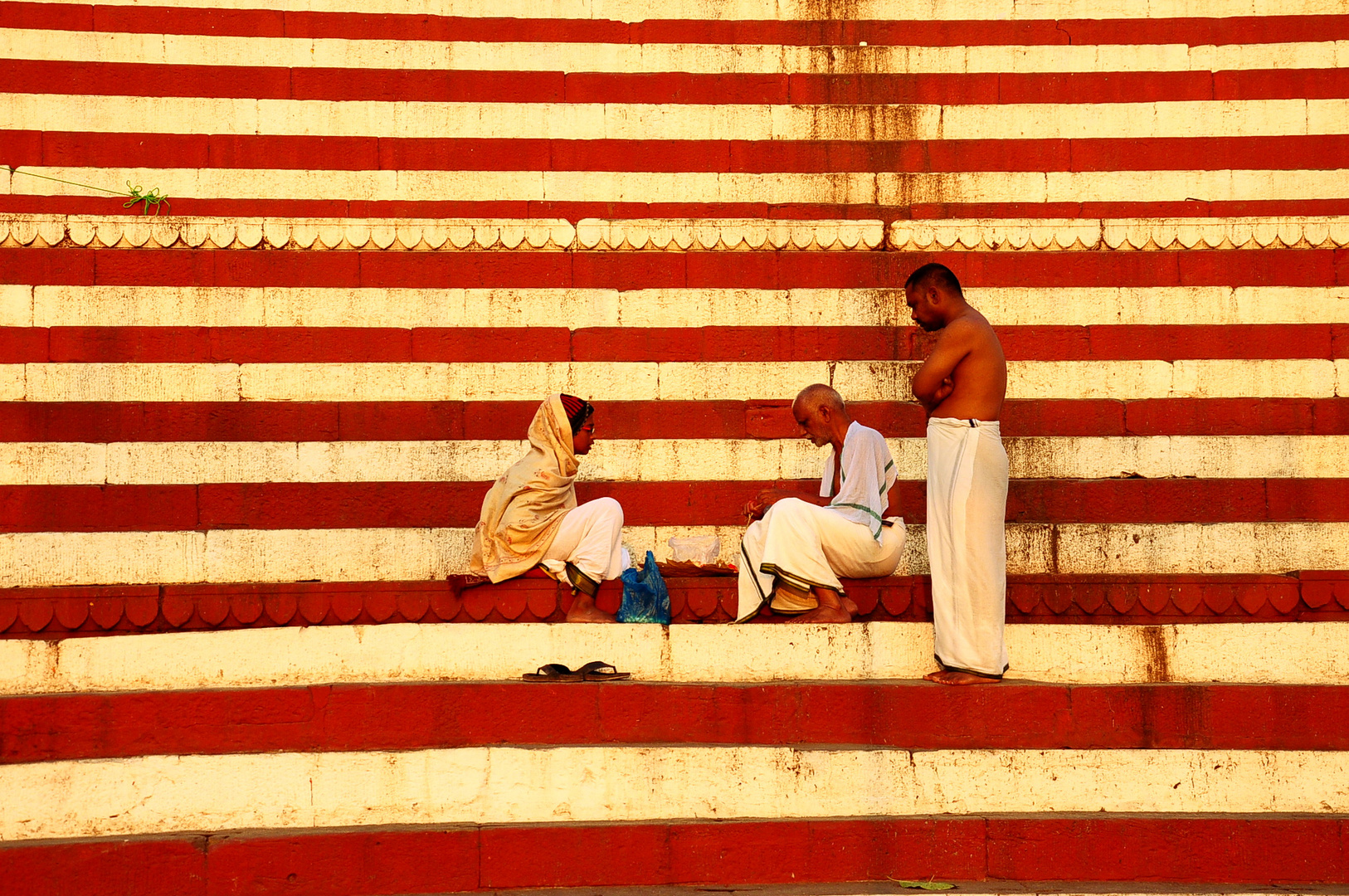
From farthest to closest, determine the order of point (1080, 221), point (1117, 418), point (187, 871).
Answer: point (1080, 221) < point (1117, 418) < point (187, 871)

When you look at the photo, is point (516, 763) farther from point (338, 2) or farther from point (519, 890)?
point (338, 2)

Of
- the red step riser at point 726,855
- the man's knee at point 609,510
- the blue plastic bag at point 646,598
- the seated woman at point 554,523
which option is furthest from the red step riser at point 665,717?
the man's knee at point 609,510

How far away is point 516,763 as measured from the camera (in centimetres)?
552

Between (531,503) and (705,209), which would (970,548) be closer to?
(531,503)

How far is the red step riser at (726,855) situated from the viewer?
5.19m

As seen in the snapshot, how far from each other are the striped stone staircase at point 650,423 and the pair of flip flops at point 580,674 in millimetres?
116

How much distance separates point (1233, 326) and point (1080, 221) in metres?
1.11

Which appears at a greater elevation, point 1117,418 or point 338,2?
point 338,2

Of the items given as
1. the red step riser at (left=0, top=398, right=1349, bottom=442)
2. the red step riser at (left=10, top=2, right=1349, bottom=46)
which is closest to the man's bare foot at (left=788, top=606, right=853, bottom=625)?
the red step riser at (left=0, top=398, right=1349, bottom=442)

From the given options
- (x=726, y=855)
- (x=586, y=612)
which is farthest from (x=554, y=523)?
(x=726, y=855)

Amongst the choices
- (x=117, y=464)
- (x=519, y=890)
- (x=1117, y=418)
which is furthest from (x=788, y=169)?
(x=519, y=890)

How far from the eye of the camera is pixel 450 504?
23.4 feet

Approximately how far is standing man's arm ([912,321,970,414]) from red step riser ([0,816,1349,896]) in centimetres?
192

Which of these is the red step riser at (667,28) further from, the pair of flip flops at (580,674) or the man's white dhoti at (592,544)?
the pair of flip flops at (580,674)
